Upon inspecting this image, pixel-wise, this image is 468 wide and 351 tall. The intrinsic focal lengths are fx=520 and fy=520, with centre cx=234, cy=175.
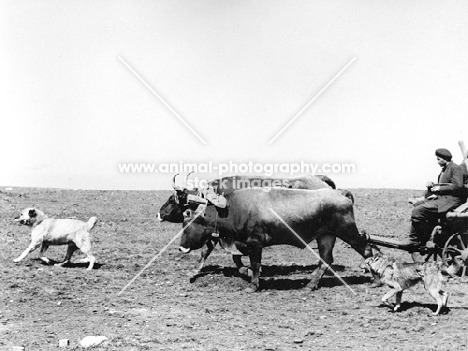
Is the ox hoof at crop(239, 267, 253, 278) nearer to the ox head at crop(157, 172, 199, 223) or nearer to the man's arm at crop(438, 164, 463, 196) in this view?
the ox head at crop(157, 172, 199, 223)

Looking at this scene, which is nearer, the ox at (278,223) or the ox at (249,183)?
the ox at (278,223)

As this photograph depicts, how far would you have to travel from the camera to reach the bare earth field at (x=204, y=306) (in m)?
6.91

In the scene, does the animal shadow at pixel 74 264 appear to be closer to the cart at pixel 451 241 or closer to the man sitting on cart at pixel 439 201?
the cart at pixel 451 241

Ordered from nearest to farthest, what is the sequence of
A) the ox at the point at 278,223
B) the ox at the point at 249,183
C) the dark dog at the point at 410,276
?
the dark dog at the point at 410,276, the ox at the point at 278,223, the ox at the point at 249,183

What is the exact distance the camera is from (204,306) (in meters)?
8.80

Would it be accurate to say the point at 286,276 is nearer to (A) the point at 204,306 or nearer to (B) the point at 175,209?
(B) the point at 175,209

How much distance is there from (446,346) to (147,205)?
635 inches

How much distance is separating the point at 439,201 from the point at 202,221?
4649 millimetres

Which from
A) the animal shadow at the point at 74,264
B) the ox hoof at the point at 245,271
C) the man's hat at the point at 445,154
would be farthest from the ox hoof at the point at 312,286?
the animal shadow at the point at 74,264

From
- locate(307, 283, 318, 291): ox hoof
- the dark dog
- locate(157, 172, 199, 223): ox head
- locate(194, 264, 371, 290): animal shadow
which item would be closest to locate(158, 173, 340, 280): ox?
locate(157, 172, 199, 223): ox head

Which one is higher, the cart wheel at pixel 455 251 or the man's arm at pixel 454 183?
the man's arm at pixel 454 183

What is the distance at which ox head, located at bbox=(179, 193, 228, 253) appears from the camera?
1071 centimetres

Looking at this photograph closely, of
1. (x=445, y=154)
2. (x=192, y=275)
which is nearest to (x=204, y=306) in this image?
(x=192, y=275)

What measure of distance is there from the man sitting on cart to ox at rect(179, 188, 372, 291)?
3.66ft
